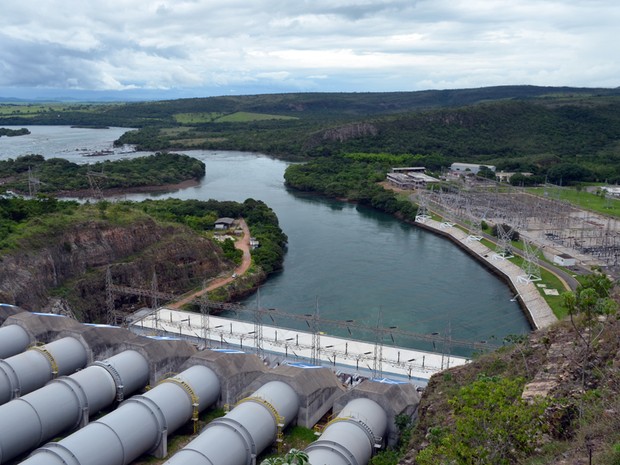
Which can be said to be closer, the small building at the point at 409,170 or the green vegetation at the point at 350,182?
the green vegetation at the point at 350,182

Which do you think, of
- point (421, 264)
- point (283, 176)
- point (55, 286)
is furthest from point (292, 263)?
point (283, 176)

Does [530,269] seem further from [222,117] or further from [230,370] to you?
[222,117]

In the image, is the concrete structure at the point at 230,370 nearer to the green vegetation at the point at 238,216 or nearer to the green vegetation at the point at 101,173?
the green vegetation at the point at 238,216

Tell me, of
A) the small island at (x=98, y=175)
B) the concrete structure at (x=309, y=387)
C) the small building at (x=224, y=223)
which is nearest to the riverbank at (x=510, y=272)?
the concrete structure at (x=309, y=387)

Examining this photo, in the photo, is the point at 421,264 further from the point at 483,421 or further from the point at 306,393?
the point at 483,421

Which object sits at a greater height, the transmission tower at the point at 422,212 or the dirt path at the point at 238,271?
the transmission tower at the point at 422,212

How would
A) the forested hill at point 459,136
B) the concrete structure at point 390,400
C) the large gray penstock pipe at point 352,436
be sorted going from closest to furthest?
the large gray penstock pipe at point 352,436 → the concrete structure at point 390,400 → the forested hill at point 459,136

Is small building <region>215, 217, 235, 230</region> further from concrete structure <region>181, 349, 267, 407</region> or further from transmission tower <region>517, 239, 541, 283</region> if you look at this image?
concrete structure <region>181, 349, 267, 407</region>

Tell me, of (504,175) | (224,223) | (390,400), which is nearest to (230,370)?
(390,400)
